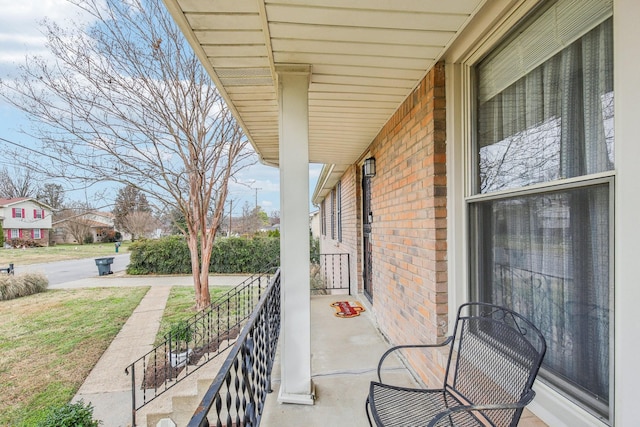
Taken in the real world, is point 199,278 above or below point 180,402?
above

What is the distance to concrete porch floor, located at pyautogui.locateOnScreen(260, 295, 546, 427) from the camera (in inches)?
75.8

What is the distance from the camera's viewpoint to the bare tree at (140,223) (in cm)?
1698

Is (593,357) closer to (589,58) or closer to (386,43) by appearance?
(589,58)

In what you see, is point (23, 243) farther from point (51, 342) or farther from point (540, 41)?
point (540, 41)

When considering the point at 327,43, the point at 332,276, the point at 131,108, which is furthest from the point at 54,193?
the point at 327,43

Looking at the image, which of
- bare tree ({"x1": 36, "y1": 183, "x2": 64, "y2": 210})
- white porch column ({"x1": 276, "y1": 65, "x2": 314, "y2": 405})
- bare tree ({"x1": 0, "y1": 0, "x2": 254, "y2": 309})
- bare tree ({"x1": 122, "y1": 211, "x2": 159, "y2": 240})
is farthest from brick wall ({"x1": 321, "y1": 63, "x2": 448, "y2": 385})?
bare tree ({"x1": 122, "y1": 211, "x2": 159, "y2": 240})

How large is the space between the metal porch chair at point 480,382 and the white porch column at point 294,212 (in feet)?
2.12

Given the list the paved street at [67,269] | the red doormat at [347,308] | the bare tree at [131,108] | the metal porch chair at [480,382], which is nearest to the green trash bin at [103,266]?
the paved street at [67,269]

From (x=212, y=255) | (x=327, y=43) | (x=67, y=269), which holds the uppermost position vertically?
(x=327, y=43)

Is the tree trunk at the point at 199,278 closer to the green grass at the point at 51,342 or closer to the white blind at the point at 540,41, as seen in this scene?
the green grass at the point at 51,342

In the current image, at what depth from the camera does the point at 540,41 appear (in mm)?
1292

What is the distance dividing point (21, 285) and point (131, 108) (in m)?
8.16

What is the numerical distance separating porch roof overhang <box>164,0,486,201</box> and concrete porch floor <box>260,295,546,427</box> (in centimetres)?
189

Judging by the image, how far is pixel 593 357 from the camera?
1.05 meters
